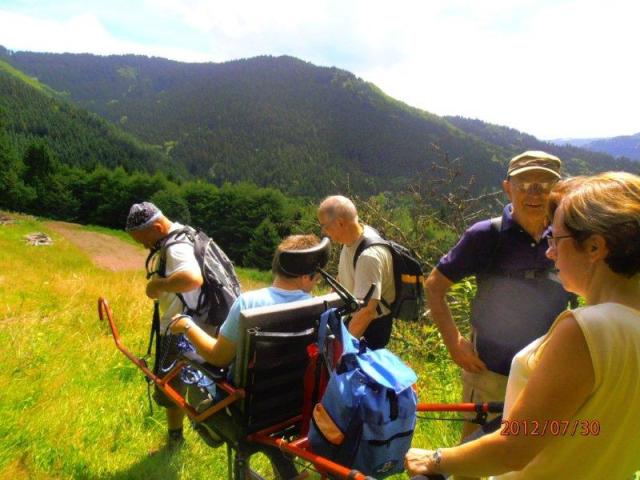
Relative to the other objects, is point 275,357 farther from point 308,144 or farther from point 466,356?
point 308,144

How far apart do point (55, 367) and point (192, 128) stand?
7649 inches

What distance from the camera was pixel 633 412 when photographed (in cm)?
128

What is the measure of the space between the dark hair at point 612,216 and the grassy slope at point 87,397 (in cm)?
290

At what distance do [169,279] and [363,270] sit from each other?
1.45 metres

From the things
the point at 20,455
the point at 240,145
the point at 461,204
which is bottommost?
the point at 240,145

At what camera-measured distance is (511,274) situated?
8.69ft

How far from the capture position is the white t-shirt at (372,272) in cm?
352

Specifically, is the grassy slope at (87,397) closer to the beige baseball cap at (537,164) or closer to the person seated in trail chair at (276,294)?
the person seated in trail chair at (276,294)

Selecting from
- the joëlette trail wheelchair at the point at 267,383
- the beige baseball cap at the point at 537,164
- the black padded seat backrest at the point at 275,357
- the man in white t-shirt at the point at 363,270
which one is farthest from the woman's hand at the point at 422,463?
the man in white t-shirt at the point at 363,270

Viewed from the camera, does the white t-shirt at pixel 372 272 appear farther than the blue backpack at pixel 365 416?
Yes

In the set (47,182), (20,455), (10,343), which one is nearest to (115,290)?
(10,343)

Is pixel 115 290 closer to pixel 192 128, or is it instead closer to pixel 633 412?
pixel 633 412

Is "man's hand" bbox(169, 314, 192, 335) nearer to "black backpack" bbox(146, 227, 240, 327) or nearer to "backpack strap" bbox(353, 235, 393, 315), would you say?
"black backpack" bbox(146, 227, 240, 327)

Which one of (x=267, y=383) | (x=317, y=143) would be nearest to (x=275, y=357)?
(x=267, y=383)
